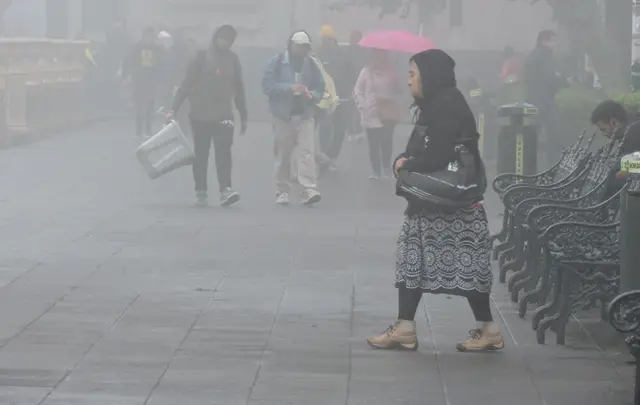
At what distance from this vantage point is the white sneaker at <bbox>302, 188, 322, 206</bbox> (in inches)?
596

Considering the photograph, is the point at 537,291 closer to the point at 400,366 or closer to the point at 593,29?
the point at 400,366

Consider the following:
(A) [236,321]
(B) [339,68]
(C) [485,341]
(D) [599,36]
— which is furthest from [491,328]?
(B) [339,68]

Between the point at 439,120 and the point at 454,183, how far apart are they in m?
0.33

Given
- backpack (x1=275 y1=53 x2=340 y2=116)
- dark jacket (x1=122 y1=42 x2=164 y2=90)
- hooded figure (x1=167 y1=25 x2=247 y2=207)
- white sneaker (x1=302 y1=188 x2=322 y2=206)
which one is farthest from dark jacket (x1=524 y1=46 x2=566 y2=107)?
dark jacket (x1=122 y1=42 x2=164 y2=90)

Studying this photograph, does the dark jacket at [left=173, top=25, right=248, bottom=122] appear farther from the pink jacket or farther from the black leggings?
the black leggings

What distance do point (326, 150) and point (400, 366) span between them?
13.0 metres

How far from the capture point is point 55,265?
35.5 ft

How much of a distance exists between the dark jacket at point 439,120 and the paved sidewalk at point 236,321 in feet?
3.35

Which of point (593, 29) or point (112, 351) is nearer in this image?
point (112, 351)

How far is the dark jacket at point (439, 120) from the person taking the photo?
7.66 meters

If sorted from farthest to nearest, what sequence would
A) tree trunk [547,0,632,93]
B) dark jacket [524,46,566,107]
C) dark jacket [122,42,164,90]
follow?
dark jacket [122,42,164,90], dark jacket [524,46,566,107], tree trunk [547,0,632,93]

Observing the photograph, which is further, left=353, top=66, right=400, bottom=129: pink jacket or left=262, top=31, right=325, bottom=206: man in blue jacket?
left=353, top=66, right=400, bottom=129: pink jacket

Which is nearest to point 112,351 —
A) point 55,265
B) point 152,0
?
point 55,265

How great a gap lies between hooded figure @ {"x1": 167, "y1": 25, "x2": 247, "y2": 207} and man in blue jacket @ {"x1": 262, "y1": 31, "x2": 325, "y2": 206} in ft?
1.23
